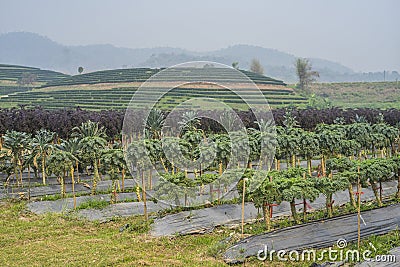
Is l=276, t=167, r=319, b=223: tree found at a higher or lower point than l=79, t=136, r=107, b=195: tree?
lower

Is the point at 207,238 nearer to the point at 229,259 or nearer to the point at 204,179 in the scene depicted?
the point at 229,259

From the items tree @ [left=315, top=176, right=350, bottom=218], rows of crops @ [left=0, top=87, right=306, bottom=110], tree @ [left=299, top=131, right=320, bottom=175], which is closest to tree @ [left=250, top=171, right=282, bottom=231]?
tree @ [left=315, top=176, right=350, bottom=218]

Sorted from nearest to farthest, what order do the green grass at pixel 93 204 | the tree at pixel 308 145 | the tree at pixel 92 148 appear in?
1. the green grass at pixel 93 204
2. the tree at pixel 92 148
3. the tree at pixel 308 145

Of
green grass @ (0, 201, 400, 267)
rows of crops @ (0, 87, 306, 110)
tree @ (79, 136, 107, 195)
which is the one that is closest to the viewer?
A: green grass @ (0, 201, 400, 267)

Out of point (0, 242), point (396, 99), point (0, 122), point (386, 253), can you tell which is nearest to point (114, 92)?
point (0, 122)

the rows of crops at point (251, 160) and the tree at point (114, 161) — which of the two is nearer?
the rows of crops at point (251, 160)

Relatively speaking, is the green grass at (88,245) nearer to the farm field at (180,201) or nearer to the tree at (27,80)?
the farm field at (180,201)

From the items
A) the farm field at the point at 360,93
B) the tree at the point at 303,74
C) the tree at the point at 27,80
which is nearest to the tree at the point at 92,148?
the farm field at the point at 360,93

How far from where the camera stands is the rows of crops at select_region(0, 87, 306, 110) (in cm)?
5828

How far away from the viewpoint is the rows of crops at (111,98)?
58.3 meters

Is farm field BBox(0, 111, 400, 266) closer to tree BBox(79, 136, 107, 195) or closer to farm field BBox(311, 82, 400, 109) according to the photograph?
tree BBox(79, 136, 107, 195)

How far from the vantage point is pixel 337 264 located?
10.8 meters

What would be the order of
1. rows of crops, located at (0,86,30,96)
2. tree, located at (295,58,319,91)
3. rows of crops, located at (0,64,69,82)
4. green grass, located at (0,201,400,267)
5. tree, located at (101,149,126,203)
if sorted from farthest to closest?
rows of crops, located at (0,64,69,82) → tree, located at (295,58,319,91) → rows of crops, located at (0,86,30,96) → tree, located at (101,149,126,203) → green grass, located at (0,201,400,267)

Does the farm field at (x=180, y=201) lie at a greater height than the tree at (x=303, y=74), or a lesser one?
lesser
